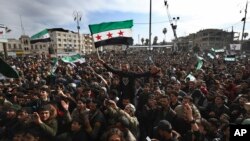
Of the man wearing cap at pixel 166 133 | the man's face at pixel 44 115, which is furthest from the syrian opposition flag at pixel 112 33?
the man wearing cap at pixel 166 133

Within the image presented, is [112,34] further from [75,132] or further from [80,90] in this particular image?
[75,132]

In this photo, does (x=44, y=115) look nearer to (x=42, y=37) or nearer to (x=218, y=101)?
(x=218, y=101)

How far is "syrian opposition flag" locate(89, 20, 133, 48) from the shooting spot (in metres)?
10.1

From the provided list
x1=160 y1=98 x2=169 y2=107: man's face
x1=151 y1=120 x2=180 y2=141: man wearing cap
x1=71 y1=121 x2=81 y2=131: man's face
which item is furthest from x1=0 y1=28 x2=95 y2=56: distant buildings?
x1=151 y1=120 x2=180 y2=141: man wearing cap

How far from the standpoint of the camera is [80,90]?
27.5ft

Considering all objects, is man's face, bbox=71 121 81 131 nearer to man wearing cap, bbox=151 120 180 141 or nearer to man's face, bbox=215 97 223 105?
man wearing cap, bbox=151 120 180 141

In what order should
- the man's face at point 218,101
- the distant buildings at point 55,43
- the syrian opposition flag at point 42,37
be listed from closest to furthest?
the man's face at point 218,101 < the syrian opposition flag at point 42,37 < the distant buildings at point 55,43

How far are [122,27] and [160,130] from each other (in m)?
6.30

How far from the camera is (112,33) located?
10367 millimetres

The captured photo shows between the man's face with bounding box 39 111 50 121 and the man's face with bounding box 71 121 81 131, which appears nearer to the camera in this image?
the man's face with bounding box 71 121 81 131

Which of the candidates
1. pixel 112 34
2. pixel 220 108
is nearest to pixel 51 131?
pixel 220 108

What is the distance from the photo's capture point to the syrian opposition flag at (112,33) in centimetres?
1013

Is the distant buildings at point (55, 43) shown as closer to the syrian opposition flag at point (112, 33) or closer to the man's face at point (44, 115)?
the syrian opposition flag at point (112, 33)

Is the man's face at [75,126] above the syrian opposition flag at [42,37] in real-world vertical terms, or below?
below
